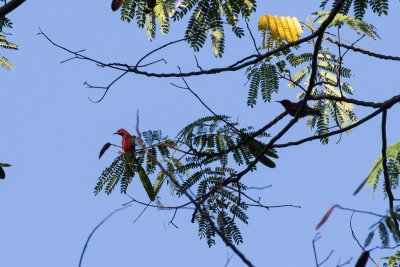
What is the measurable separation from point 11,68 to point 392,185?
13.1 ft

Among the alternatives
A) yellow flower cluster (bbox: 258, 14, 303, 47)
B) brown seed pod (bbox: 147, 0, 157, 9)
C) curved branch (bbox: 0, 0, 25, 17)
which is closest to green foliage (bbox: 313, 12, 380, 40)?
yellow flower cluster (bbox: 258, 14, 303, 47)

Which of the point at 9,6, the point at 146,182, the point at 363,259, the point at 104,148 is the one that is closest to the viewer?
the point at 363,259

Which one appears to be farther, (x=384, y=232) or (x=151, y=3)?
(x=151, y=3)

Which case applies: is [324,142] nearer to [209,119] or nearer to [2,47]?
[209,119]

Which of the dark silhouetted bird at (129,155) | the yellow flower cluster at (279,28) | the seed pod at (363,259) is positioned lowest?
the seed pod at (363,259)

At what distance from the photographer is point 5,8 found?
393cm

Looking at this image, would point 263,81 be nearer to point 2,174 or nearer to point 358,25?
point 358,25

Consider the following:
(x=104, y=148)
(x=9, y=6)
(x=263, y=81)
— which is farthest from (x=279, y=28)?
(x=9, y=6)

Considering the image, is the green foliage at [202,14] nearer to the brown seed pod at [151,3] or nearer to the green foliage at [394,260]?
the brown seed pod at [151,3]

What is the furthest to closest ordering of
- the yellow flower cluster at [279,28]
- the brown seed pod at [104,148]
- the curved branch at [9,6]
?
1. the yellow flower cluster at [279,28]
2. the brown seed pod at [104,148]
3. the curved branch at [9,6]

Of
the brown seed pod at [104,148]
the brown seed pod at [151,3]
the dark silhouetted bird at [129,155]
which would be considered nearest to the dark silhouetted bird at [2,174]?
the brown seed pod at [104,148]

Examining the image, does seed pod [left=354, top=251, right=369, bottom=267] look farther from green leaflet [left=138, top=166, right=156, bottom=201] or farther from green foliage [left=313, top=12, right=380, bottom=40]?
green foliage [left=313, top=12, right=380, bottom=40]

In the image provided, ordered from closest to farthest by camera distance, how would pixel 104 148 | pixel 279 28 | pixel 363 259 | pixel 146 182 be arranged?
1. pixel 363 259
2. pixel 104 148
3. pixel 146 182
4. pixel 279 28

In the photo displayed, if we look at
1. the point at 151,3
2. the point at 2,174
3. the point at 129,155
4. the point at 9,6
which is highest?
the point at 151,3
